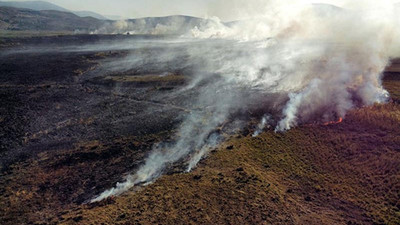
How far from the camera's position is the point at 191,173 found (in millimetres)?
21969

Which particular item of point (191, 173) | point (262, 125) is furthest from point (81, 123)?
point (262, 125)

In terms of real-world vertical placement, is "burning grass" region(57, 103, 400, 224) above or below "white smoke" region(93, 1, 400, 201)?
below

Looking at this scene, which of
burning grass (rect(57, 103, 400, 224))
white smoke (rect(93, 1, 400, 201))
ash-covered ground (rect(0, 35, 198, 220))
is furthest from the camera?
white smoke (rect(93, 1, 400, 201))

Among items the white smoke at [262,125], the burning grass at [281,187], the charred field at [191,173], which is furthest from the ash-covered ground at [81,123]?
the white smoke at [262,125]

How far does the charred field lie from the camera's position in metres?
17.6

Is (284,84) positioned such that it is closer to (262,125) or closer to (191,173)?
(262,125)

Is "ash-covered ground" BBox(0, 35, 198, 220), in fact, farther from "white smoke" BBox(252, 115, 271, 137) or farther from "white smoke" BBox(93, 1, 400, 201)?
"white smoke" BBox(252, 115, 271, 137)

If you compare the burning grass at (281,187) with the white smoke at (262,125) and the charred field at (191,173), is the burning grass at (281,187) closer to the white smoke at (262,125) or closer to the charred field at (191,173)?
the charred field at (191,173)

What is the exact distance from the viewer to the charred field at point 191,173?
17609 mm

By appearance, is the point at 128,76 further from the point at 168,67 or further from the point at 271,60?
the point at 271,60

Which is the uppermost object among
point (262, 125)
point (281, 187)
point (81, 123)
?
point (262, 125)

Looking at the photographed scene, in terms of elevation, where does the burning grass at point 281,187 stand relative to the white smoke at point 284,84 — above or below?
below

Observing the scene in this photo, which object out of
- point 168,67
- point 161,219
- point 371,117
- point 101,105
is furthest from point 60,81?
point 371,117

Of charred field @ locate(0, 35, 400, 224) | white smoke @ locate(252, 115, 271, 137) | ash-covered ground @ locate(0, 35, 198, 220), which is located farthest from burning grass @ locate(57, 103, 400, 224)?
ash-covered ground @ locate(0, 35, 198, 220)
